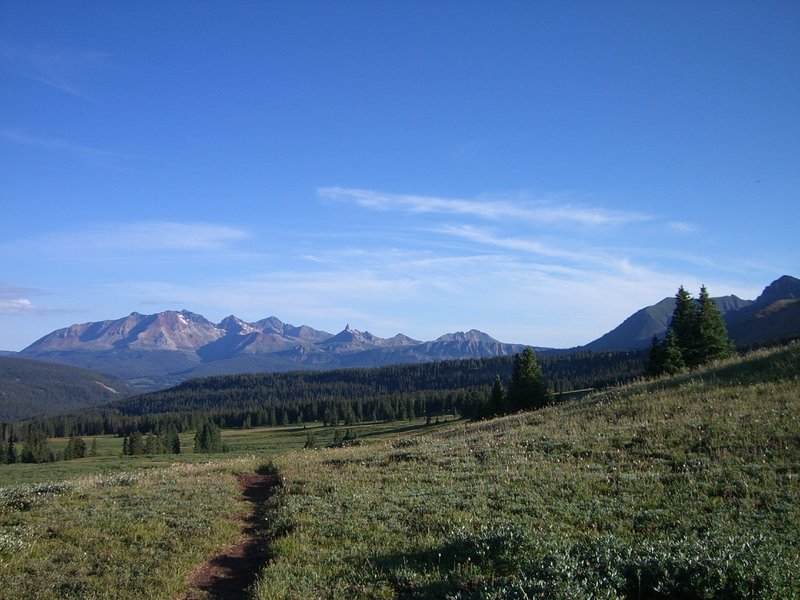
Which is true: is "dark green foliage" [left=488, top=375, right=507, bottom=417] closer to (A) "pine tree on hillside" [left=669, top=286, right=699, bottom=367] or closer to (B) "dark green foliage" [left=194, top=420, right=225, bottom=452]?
(A) "pine tree on hillside" [left=669, top=286, right=699, bottom=367]

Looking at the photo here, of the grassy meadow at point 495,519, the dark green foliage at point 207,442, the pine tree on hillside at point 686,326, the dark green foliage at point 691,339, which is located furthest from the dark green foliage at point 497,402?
the dark green foliage at point 207,442

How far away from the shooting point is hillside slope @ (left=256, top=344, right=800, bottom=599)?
675 cm

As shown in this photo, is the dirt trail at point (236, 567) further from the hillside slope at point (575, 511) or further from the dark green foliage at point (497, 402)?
the dark green foliage at point (497, 402)

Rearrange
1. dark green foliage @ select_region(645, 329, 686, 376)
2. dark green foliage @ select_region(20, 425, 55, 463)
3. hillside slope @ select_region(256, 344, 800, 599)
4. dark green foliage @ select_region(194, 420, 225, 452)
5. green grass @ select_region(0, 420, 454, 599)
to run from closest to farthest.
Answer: hillside slope @ select_region(256, 344, 800, 599)
green grass @ select_region(0, 420, 454, 599)
dark green foliage @ select_region(645, 329, 686, 376)
dark green foliage @ select_region(20, 425, 55, 463)
dark green foliage @ select_region(194, 420, 225, 452)

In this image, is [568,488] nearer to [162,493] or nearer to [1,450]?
[162,493]

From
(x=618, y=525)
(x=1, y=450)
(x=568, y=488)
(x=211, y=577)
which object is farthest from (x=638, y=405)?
(x=1, y=450)

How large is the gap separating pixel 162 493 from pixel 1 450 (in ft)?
351

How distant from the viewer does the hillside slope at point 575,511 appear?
22.2 feet

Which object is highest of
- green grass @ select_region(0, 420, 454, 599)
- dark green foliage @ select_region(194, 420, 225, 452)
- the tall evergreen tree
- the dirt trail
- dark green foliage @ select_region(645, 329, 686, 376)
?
dark green foliage @ select_region(645, 329, 686, 376)

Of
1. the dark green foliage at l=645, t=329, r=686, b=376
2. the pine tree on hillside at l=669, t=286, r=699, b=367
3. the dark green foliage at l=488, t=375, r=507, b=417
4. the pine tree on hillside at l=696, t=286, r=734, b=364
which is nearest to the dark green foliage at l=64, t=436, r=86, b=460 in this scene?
the dark green foliage at l=488, t=375, r=507, b=417

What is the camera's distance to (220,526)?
1198 cm

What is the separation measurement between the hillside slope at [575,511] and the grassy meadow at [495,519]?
0.04 m

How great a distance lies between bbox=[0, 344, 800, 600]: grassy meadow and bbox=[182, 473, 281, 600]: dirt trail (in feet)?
0.87

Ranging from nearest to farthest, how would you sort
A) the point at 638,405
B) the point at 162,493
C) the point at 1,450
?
the point at 162,493
the point at 638,405
the point at 1,450
